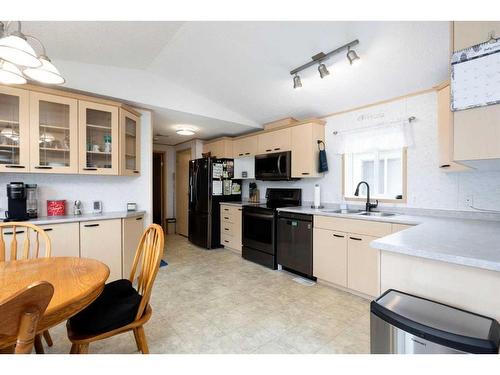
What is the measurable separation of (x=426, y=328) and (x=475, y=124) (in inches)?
37.1

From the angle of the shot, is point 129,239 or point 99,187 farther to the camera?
point 99,187

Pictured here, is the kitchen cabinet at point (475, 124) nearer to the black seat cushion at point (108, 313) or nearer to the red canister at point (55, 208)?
the black seat cushion at point (108, 313)

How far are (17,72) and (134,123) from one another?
180 cm

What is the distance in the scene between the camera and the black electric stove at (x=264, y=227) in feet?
10.7

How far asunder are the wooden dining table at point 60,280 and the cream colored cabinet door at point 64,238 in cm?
97

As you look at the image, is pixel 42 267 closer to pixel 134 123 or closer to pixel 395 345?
pixel 395 345

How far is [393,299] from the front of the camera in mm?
1048

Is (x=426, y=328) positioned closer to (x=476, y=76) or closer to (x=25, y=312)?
(x=476, y=76)

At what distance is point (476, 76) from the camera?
107cm

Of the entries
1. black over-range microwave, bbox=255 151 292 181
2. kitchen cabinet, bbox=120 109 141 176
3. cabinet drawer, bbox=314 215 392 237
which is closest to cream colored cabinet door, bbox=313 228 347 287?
cabinet drawer, bbox=314 215 392 237

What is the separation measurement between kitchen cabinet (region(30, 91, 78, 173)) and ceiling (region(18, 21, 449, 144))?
0.32m

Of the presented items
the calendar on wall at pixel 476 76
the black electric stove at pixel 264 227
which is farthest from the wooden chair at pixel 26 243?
the calendar on wall at pixel 476 76

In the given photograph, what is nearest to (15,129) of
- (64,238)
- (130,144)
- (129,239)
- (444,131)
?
(130,144)
